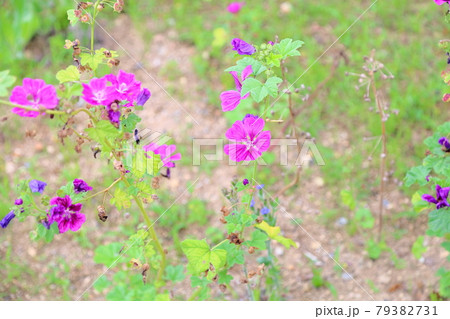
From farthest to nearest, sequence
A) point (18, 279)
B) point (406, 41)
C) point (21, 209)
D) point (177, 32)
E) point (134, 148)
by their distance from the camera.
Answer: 1. point (177, 32)
2. point (406, 41)
3. point (18, 279)
4. point (134, 148)
5. point (21, 209)

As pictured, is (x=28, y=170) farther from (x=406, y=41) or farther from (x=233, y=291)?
(x=406, y=41)

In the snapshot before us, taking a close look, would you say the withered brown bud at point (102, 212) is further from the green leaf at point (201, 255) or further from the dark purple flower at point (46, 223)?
the green leaf at point (201, 255)

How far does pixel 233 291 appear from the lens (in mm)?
2422

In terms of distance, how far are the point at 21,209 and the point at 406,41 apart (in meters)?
2.57

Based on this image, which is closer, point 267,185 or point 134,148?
point 134,148

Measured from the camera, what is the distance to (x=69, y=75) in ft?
5.41

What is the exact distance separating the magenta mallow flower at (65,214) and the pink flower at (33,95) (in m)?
0.34

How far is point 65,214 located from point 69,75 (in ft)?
1.44

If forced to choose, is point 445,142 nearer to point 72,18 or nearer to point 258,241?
point 258,241

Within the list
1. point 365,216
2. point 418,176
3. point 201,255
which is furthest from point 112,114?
point 365,216

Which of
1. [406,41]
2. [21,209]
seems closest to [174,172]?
[21,209]

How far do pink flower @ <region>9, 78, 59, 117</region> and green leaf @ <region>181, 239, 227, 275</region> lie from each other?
643mm

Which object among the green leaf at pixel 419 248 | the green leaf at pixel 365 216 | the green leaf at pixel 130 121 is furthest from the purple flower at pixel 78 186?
the green leaf at pixel 419 248

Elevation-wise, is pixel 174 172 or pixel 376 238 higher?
pixel 174 172
